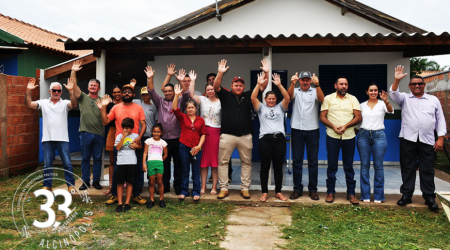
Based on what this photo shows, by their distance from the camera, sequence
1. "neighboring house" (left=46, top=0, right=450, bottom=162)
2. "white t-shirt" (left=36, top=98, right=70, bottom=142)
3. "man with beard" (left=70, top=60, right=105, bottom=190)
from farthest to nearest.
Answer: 1. "neighboring house" (left=46, top=0, right=450, bottom=162)
2. "man with beard" (left=70, top=60, right=105, bottom=190)
3. "white t-shirt" (left=36, top=98, right=70, bottom=142)

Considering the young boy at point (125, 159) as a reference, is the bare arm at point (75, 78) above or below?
above

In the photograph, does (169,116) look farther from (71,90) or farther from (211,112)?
(71,90)

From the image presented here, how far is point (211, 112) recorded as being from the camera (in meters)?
5.34

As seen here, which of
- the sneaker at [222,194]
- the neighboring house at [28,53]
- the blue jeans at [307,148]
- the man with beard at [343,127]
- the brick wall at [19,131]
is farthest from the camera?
the neighboring house at [28,53]

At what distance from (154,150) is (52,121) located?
182 centimetres

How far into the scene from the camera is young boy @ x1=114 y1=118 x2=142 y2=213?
484cm

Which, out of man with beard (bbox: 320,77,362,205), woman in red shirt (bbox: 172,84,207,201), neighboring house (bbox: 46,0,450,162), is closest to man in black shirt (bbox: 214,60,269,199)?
woman in red shirt (bbox: 172,84,207,201)

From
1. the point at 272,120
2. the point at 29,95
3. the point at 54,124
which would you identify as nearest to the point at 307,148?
the point at 272,120

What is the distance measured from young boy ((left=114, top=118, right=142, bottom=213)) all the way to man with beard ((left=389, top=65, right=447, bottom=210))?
388 centimetres

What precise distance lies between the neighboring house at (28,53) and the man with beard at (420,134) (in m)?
8.16

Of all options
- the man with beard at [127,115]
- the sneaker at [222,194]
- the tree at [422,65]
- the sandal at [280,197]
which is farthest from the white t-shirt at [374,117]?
the tree at [422,65]

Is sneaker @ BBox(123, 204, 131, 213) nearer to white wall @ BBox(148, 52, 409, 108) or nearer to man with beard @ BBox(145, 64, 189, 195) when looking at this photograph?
man with beard @ BBox(145, 64, 189, 195)

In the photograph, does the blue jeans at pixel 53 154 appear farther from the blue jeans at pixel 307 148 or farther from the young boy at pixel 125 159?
the blue jeans at pixel 307 148

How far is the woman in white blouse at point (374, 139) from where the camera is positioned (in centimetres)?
498
